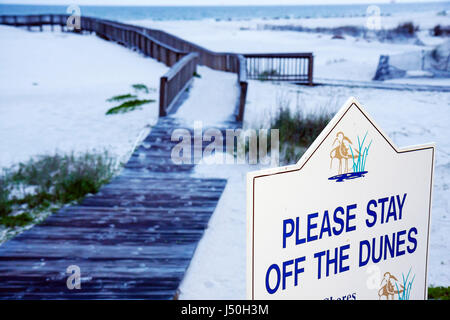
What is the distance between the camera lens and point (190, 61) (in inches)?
518

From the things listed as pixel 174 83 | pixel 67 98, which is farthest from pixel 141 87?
pixel 174 83

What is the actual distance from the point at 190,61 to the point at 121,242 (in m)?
8.93

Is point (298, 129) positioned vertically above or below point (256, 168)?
above

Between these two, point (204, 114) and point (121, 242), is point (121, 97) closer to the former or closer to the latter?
point (204, 114)

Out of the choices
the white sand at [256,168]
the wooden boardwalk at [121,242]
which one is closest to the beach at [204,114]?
the white sand at [256,168]

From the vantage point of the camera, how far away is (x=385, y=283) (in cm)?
185

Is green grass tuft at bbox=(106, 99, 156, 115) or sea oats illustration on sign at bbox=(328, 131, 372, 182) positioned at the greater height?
sea oats illustration on sign at bbox=(328, 131, 372, 182)

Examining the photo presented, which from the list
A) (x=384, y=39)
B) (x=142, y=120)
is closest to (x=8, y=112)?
(x=142, y=120)

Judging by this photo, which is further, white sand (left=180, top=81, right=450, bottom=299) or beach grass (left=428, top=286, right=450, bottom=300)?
white sand (left=180, top=81, right=450, bottom=299)

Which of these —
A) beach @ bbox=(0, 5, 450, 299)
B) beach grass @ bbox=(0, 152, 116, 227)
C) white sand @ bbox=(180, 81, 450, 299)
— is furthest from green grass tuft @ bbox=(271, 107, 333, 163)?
beach grass @ bbox=(0, 152, 116, 227)

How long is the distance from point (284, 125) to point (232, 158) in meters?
1.45

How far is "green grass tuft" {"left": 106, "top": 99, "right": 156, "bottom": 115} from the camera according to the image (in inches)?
413

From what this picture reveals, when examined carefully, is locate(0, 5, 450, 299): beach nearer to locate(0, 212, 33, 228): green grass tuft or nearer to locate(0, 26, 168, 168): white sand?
locate(0, 26, 168, 168): white sand
